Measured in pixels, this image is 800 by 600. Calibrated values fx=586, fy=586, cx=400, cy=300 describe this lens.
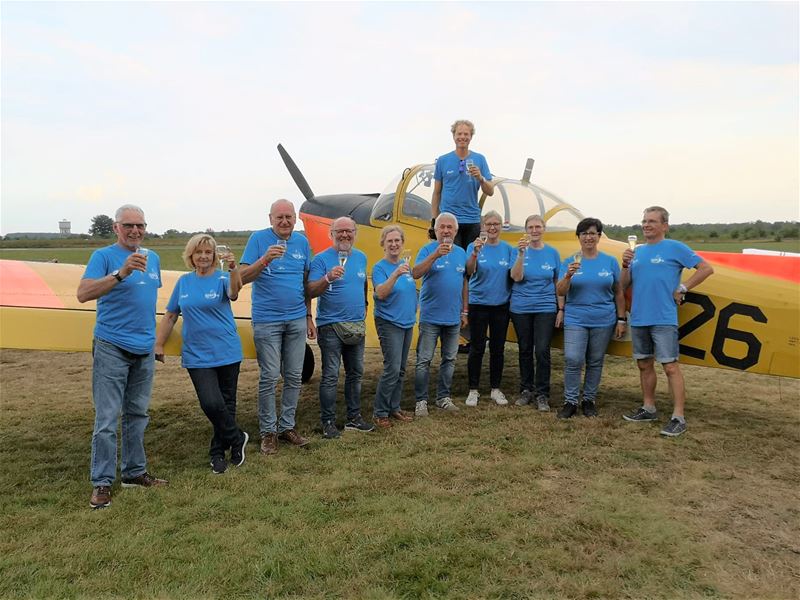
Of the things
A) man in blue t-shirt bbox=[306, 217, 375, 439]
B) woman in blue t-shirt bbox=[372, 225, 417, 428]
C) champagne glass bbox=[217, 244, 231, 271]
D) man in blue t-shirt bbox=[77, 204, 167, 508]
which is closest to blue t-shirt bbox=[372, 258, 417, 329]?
woman in blue t-shirt bbox=[372, 225, 417, 428]

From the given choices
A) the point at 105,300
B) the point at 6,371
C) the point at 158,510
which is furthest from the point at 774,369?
the point at 6,371

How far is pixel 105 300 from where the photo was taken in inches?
140

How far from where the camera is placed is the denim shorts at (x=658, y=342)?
473 centimetres

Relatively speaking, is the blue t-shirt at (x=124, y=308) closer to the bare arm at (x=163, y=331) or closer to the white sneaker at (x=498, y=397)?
the bare arm at (x=163, y=331)

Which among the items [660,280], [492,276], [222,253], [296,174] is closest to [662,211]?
[660,280]

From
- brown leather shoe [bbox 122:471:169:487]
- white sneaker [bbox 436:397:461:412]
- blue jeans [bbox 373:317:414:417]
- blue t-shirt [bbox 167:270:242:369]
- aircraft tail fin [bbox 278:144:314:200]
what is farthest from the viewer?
aircraft tail fin [bbox 278:144:314:200]

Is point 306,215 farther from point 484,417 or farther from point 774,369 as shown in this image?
point 774,369

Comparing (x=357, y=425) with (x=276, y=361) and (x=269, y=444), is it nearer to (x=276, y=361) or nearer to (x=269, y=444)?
(x=269, y=444)

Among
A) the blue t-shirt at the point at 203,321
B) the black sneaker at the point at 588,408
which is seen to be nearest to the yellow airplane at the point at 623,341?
the blue t-shirt at the point at 203,321

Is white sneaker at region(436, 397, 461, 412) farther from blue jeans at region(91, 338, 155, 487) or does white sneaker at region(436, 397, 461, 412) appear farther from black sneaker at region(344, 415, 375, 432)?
blue jeans at region(91, 338, 155, 487)

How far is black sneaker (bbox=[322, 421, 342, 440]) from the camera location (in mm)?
4715

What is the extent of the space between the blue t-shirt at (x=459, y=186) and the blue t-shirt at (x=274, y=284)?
1867mm

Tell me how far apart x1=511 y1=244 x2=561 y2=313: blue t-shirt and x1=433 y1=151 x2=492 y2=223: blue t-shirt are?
0.73m

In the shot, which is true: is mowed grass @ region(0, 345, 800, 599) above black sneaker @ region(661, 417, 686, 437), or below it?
below
